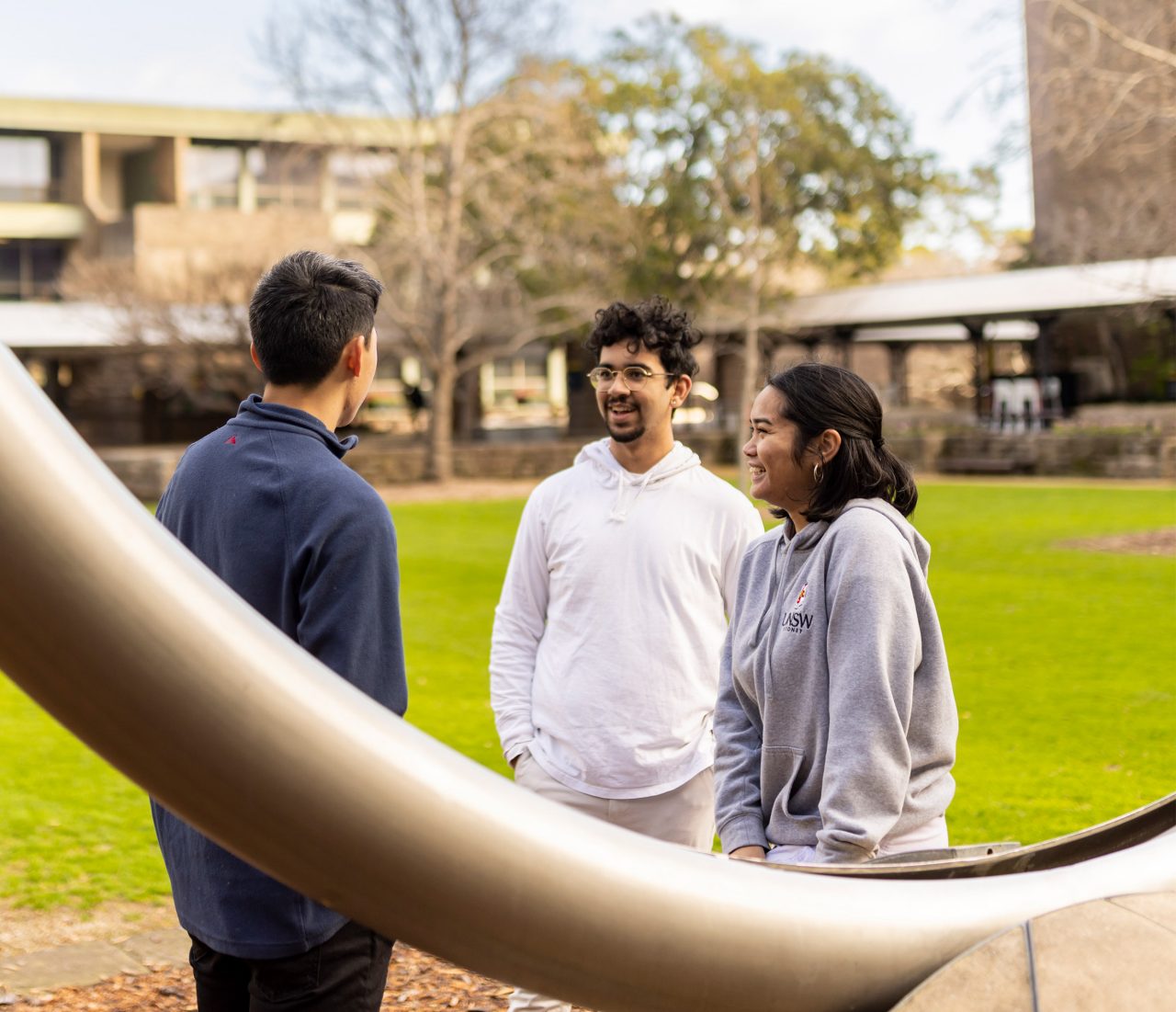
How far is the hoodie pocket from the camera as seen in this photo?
2.44 meters

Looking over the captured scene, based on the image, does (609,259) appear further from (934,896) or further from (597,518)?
(934,896)

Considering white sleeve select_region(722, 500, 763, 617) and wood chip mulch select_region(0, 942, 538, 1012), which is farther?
wood chip mulch select_region(0, 942, 538, 1012)

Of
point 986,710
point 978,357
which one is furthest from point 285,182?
point 986,710

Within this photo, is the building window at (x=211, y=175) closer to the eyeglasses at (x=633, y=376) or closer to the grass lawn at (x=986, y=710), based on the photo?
the grass lawn at (x=986, y=710)

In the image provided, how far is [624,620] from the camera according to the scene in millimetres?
3576

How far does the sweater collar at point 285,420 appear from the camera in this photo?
223cm

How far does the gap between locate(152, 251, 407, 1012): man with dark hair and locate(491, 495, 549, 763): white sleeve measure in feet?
5.07

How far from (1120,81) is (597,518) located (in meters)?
15.7

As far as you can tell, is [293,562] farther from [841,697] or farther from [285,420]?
[841,697]

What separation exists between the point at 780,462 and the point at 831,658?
42 cm

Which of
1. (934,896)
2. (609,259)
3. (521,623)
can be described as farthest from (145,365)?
(934,896)

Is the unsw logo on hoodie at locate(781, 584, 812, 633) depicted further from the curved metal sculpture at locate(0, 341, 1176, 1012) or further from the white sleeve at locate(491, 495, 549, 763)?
the white sleeve at locate(491, 495, 549, 763)

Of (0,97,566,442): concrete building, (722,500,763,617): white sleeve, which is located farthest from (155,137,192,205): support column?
(722,500,763,617): white sleeve

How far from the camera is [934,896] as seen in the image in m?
1.30
